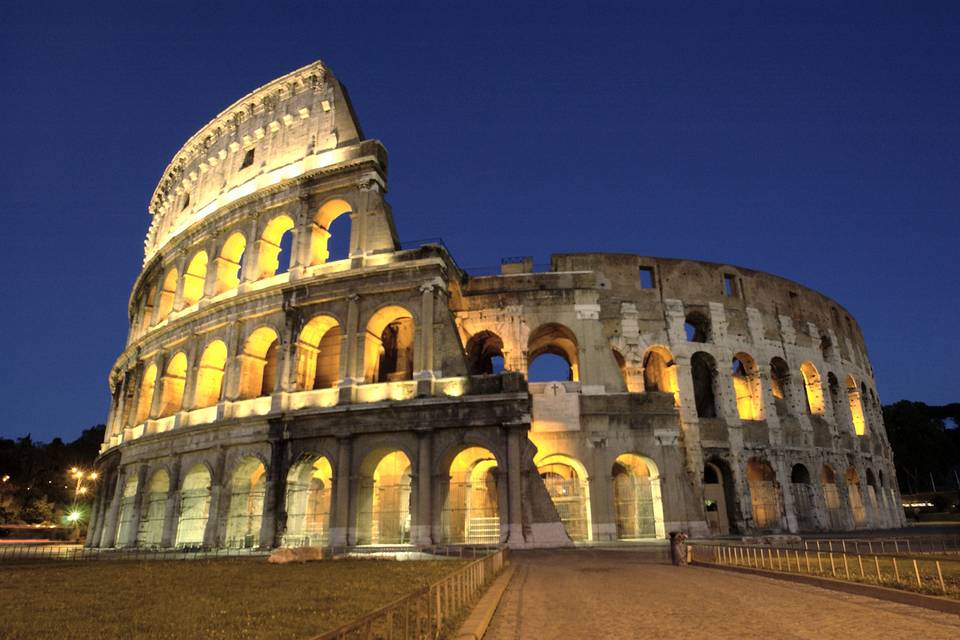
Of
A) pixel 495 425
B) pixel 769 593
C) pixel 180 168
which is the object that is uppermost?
pixel 180 168

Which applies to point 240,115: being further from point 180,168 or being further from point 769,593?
point 769,593

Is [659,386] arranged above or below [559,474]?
above

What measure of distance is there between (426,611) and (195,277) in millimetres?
26422

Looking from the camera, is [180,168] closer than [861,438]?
No

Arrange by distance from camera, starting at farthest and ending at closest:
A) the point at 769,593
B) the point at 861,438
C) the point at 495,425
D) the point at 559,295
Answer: the point at 861,438
the point at 559,295
the point at 495,425
the point at 769,593

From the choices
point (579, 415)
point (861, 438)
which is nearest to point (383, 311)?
point (579, 415)

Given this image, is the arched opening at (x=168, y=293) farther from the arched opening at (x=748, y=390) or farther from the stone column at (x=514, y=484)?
the arched opening at (x=748, y=390)

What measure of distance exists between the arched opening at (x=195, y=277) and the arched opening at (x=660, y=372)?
67.7ft

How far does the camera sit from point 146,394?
2805 cm

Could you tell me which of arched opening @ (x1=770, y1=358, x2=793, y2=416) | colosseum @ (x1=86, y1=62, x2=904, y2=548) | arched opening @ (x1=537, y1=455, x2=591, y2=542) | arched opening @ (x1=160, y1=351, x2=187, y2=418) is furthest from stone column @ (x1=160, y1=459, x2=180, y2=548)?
arched opening @ (x1=770, y1=358, x2=793, y2=416)

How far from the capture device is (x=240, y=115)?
28562mm

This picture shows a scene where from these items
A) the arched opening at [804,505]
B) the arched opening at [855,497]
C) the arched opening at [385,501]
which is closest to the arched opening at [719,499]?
the arched opening at [804,505]

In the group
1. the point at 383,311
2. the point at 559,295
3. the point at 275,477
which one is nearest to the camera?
the point at 275,477

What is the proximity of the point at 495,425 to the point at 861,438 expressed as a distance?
22.1 metres
